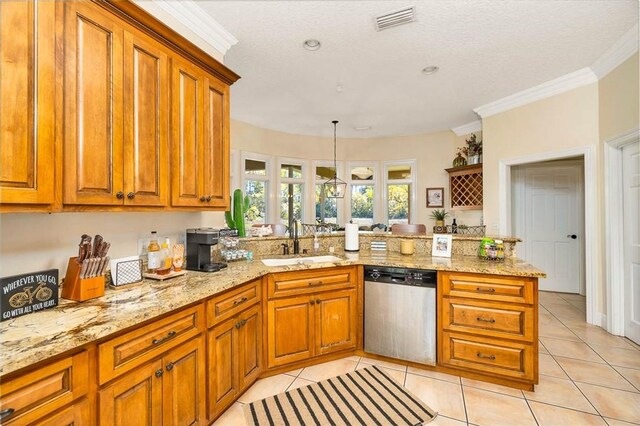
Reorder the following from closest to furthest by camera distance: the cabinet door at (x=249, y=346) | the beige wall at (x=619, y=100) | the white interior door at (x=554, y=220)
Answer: the cabinet door at (x=249, y=346) < the beige wall at (x=619, y=100) < the white interior door at (x=554, y=220)

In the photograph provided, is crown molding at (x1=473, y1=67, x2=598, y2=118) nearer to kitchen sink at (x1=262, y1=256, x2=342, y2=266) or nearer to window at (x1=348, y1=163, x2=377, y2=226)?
window at (x1=348, y1=163, x2=377, y2=226)

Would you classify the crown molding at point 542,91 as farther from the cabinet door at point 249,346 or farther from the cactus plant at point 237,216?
the cabinet door at point 249,346

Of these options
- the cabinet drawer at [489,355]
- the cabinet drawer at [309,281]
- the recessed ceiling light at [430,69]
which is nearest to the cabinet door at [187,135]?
the cabinet drawer at [309,281]

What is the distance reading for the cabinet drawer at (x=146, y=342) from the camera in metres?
1.17

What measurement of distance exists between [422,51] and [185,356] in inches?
123

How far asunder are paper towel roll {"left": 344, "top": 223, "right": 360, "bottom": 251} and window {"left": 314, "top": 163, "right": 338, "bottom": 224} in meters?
3.17

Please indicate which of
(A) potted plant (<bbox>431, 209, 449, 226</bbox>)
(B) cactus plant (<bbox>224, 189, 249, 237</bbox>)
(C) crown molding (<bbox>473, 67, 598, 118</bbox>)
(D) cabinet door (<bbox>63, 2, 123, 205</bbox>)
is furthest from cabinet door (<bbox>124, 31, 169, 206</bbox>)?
(A) potted plant (<bbox>431, 209, 449, 226</bbox>)

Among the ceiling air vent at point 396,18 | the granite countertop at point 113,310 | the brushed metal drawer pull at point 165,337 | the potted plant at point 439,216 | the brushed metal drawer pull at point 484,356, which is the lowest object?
the brushed metal drawer pull at point 484,356

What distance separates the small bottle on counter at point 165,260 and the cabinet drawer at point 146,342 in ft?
1.44

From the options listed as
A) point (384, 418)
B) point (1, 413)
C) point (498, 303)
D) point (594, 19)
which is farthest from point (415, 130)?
point (1, 413)

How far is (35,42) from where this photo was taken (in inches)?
47.3

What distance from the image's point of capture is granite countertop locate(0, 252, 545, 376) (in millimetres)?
984

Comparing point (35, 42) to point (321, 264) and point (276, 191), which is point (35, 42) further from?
point (276, 191)

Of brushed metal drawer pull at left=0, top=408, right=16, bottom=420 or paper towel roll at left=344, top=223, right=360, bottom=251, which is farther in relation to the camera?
paper towel roll at left=344, top=223, right=360, bottom=251
